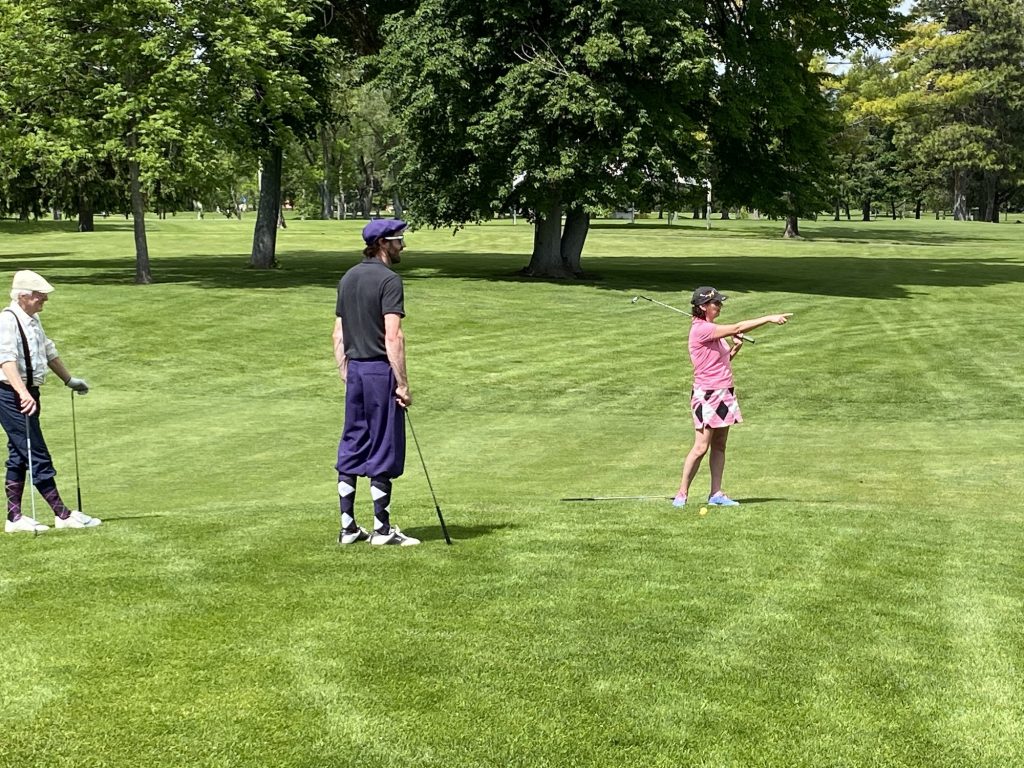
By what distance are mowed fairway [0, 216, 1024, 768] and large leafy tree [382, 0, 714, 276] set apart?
42.8ft

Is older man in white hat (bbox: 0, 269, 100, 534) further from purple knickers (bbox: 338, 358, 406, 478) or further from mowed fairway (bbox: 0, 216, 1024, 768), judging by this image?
purple knickers (bbox: 338, 358, 406, 478)

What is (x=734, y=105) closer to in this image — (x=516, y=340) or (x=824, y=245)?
(x=516, y=340)

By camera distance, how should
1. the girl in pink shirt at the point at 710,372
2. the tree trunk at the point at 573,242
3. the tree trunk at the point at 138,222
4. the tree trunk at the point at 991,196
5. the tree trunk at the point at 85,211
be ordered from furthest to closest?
the tree trunk at the point at 991,196
the tree trunk at the point at 85,211
the tree trunk at the point at 573,242
the tree trunk at the point at 138,222
the girl in pink shirt at the point at 710,372

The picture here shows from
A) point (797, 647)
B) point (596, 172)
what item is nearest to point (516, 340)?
point (596, 172)

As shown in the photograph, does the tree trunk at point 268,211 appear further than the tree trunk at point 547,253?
Yes

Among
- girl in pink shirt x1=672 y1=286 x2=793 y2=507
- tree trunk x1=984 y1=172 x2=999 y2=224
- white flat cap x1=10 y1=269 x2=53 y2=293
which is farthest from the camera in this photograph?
tree trunk x1=984 y1=172 x2=999 y2=224

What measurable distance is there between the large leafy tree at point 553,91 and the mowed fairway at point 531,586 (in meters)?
13.0

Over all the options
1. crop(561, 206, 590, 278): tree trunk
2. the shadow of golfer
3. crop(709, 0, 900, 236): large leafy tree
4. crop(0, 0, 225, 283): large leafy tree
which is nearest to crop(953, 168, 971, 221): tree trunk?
crop(709, 0, 900, 236): large leafy tree

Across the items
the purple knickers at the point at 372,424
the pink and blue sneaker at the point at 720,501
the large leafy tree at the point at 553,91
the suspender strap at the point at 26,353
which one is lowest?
the pink and blue sneaker at the point at 720,501

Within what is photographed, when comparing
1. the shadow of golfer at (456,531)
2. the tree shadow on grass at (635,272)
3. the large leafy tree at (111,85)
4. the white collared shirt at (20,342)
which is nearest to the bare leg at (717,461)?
the shadow of golfer at (456,531)

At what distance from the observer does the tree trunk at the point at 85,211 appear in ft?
229

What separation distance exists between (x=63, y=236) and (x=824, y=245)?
150 ft

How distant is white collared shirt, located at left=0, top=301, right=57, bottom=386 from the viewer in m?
9.36

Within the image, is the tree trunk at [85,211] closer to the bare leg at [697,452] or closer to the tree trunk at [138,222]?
the tree trunk at [138,222]
